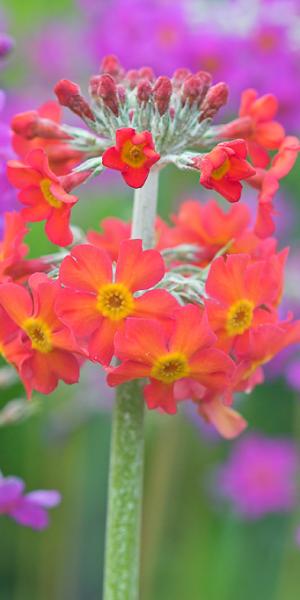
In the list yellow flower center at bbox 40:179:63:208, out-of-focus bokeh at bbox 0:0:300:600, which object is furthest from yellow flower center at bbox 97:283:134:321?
out-of-focus bokeh at bbox 0:0:300:600

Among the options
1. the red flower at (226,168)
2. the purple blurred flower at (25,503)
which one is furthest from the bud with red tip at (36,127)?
the purple blurred flower at (25,503)

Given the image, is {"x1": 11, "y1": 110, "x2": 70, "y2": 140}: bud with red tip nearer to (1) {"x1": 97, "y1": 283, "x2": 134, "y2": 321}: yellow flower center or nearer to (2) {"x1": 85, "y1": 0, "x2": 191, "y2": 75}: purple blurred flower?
(1) {"x1": 97, "y1": 283, "x2": 134, "y2": 321}: yellow flower center

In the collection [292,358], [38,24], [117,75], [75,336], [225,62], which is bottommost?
[75,336]

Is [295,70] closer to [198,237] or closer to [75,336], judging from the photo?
[198,237]

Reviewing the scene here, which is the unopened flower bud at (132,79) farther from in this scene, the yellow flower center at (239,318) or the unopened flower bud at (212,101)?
the yellow flower center at (239,318)

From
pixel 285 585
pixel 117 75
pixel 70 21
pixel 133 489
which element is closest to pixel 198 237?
pixel 117 75

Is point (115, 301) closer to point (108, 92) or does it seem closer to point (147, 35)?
point (108, 92)

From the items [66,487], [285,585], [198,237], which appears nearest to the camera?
[198,237]
